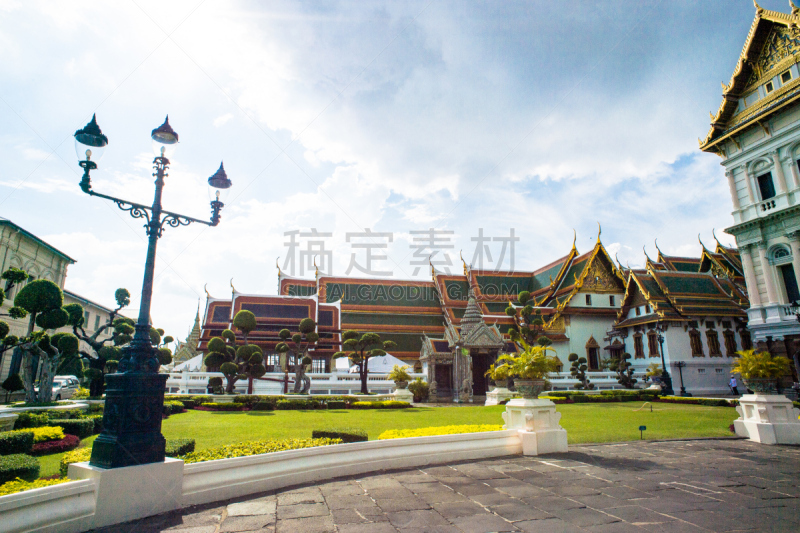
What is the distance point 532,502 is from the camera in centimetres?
461

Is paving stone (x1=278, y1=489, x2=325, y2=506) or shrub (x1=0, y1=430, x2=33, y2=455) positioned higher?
shrub (x1=0, y1=430, x2=33, y2=455)

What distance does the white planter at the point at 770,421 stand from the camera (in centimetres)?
896

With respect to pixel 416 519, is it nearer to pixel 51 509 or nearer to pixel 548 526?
pixel 548 526

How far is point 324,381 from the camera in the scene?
2194 centimetres

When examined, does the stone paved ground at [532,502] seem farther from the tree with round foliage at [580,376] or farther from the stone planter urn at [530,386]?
the tree with round foliage at [580,376]

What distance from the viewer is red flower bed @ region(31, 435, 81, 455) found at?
7520mm

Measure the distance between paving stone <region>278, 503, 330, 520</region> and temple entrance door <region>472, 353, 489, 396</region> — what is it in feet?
62.5

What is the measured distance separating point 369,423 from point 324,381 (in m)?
10.8

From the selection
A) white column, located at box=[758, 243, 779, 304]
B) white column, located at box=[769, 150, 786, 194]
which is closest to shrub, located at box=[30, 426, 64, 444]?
white column, located at box=[758, 243, 779, 304]

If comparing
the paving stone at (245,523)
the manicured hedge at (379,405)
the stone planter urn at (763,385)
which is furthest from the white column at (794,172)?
the paving stone at (245,523)

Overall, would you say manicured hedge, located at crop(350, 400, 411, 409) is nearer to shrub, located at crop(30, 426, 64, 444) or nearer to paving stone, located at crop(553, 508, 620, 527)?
shrub, located at crop(30, 426, 64, 444)

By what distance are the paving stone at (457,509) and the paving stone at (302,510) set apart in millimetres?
1112

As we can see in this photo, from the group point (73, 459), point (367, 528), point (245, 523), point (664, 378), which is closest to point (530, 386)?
point (367, 528)

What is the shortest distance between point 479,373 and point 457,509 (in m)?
19.4
